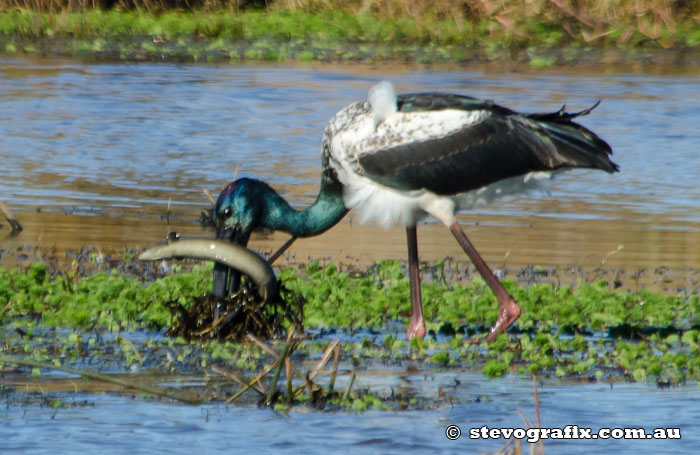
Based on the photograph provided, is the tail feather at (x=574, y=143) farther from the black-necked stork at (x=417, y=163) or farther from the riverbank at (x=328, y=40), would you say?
the riverbank at (x=328, y=40)

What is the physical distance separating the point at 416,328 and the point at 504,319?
373mm

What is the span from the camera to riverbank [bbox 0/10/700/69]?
1988cm

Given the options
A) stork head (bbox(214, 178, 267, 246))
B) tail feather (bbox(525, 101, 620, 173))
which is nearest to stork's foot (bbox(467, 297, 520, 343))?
tail feather (bbox(525, 101, 620, 173))

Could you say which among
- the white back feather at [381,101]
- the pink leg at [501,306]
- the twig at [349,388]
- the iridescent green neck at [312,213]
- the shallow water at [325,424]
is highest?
the white back feather at [381,101]

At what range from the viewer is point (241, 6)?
2444 centimetres

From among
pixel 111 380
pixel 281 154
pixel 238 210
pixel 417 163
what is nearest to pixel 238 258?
pixel 238 210

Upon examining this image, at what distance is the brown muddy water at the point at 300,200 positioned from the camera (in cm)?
446

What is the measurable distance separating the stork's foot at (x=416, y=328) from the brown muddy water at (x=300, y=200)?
512 mm

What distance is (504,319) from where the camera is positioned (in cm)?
588

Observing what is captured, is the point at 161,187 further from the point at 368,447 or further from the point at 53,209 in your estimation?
the point at 368,447

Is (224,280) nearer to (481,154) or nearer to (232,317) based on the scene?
(232,317)

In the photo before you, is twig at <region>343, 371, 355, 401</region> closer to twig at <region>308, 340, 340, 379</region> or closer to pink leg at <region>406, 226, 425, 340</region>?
twig at <region>308, 340, 340, 379</region>

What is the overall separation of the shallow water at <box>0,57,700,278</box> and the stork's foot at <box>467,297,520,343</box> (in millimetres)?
819

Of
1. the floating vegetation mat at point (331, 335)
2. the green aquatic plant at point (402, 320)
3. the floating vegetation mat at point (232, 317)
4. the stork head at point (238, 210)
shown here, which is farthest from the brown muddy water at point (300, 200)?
the stork head at point (238, 210)
